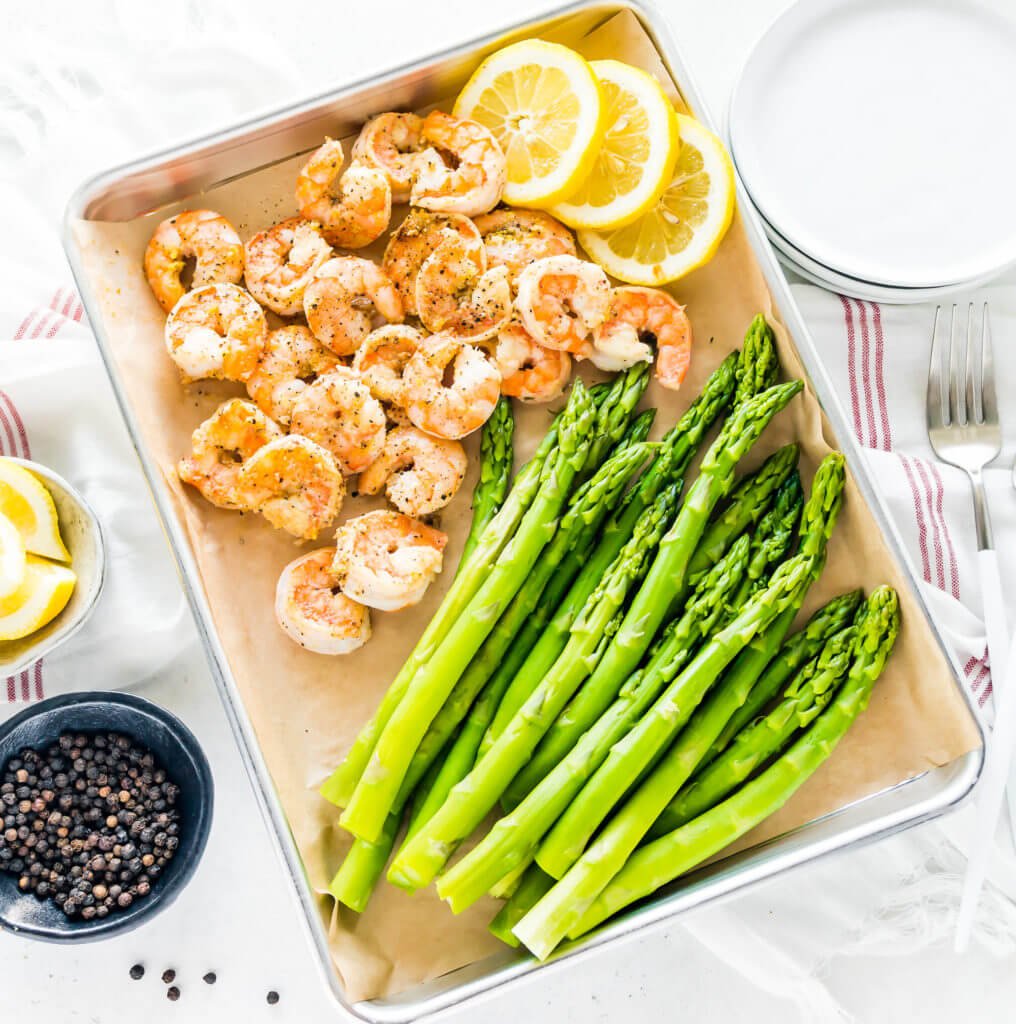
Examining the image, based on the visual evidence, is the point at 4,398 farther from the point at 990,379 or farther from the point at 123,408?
the point at 990,379

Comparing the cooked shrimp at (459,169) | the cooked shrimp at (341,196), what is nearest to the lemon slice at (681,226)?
the cooked shrimp at (459,169)

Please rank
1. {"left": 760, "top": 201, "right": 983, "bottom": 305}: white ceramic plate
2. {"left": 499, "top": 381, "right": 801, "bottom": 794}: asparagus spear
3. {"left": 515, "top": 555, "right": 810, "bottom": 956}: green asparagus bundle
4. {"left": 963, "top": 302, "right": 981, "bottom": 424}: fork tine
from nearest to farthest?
{"left": 515, "top": 555, "right": 810, "bottom": 956}: green asparagus bundle < {"left": 499, "top": 381, "right": 801, "bottom": 794}: asparagus spear < {"left": 760, "top": 201, "right": 983, "bottom": 305}: white ceramic plate < {"left": 963, "top": 302, "right": 981, "bottom": 424}: fork tine

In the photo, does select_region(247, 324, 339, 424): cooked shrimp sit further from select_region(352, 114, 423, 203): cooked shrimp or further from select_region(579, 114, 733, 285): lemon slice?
select_region(579, 114, 733, 285): lemon slice

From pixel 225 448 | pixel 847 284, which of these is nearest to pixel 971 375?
pixel 847 284

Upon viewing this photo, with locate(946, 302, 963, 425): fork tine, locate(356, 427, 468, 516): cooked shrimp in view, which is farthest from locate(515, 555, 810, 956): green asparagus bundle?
locate(946, 302, 963, 425): fork tine

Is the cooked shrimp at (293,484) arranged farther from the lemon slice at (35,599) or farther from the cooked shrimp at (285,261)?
the lemon slice at (35,599)
